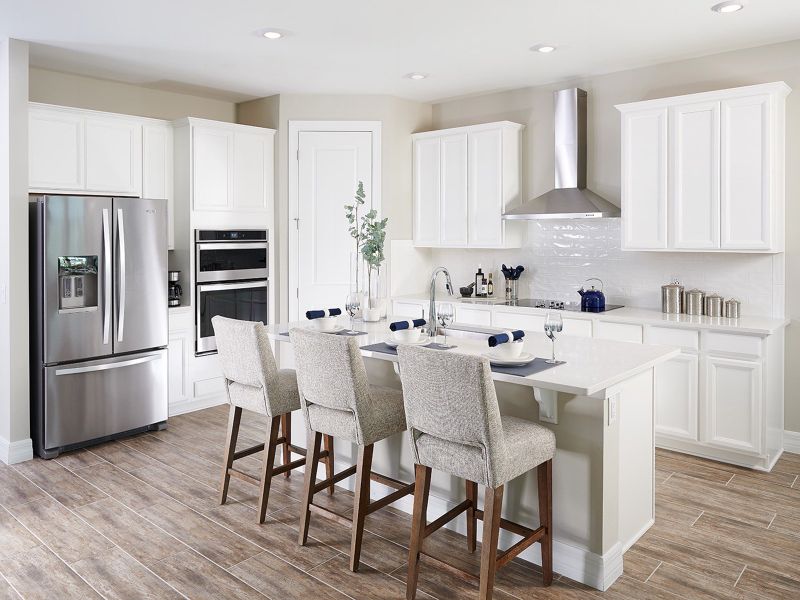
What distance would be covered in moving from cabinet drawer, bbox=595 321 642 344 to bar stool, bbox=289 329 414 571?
210 cm

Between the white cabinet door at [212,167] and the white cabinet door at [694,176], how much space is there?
349 centimetres

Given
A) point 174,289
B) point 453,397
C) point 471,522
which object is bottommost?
point 471,522

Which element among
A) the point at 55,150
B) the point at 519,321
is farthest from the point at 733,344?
the point at 55,150

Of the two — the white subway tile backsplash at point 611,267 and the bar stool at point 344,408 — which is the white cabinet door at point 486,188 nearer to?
the white subway tile backsplash at point 611,267

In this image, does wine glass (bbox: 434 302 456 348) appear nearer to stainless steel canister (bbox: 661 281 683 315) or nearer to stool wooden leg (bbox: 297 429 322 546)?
stool wooden leg (bbox: 297 429 322 546)

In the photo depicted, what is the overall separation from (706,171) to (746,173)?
241 millimetres

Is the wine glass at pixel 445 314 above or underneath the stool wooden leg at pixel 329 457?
above

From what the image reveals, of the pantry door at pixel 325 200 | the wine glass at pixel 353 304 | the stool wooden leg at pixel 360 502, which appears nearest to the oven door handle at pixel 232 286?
the pantry door at pixel 325 200

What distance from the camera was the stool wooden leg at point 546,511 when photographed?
106 inches

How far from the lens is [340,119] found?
5.87m

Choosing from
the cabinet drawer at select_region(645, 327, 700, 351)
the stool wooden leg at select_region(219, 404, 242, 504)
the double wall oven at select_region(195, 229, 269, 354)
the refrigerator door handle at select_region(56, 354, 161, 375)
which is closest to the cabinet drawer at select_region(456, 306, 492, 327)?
the cabinet drawer at select_region(645, 327, 700, 351)

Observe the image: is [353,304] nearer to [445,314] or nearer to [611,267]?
[445,314]

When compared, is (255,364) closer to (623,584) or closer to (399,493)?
(399,493)

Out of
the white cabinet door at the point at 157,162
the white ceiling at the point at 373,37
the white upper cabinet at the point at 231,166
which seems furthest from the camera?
the white upper cabinet at the point at 231,166
